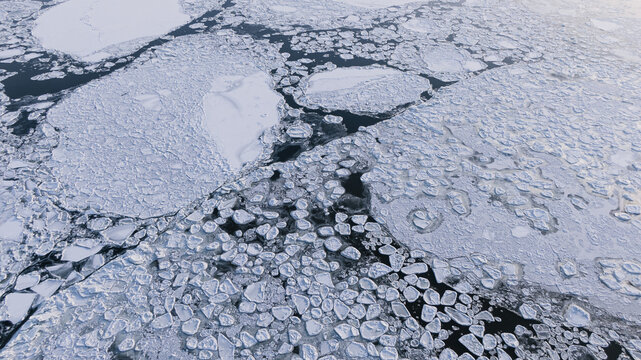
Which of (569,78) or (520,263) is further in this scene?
(569,78)

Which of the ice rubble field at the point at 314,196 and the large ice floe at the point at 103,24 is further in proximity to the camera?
the large ice floe at the point at 103,24

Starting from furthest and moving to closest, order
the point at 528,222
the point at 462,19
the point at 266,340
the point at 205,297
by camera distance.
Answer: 1. the point at 462,19
2. the point at 528,222
3. the point at 205,297
4. the point at 266,340

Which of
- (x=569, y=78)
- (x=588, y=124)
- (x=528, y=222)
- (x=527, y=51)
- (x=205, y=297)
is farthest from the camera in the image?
(x=527, y=51)

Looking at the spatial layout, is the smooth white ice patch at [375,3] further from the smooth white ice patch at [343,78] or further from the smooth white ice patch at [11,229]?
the smooth white ice patch at [11,229]

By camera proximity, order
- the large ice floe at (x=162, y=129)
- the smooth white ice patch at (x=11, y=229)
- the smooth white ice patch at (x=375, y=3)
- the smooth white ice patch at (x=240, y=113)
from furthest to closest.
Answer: the smooth white ice patch at (x=375, y=3)
the smooth white ice patch at (x=240, y=113)
the large ice floe at (x=162, y=129)
the smooth white ice patch at (x=11, y=229)

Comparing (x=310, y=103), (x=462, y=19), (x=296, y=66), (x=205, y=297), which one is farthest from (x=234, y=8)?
(x=205, y=297)

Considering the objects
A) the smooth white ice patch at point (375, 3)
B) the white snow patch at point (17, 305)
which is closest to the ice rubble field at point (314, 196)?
the white snow patch at point (17, 305)

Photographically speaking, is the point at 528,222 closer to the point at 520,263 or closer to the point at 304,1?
the point at 520,263

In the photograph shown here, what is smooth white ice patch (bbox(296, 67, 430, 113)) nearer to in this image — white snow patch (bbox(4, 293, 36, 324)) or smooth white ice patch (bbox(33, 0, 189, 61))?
smooth white ice patch (bbox(33, 0, 189, 61))
